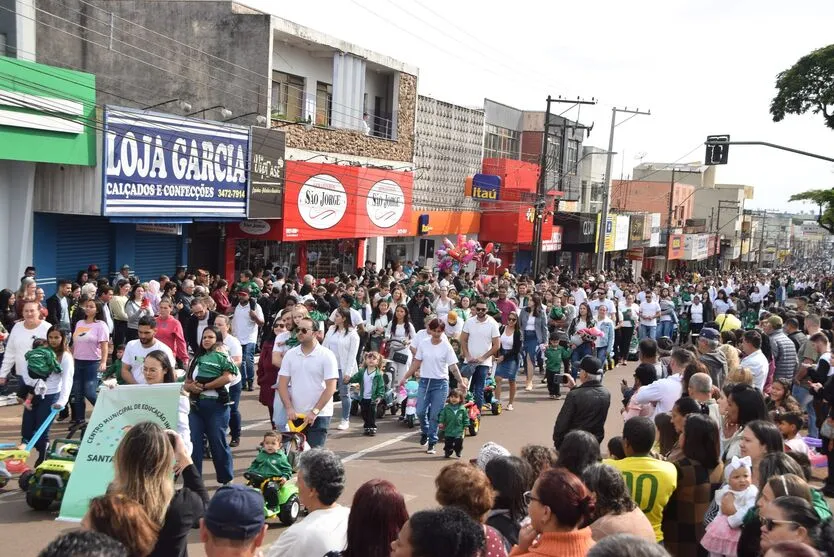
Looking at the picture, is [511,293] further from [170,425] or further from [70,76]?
[170,425]

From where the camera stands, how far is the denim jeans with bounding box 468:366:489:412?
525 inches

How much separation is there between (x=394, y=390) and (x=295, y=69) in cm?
1592

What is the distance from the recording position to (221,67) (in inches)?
978

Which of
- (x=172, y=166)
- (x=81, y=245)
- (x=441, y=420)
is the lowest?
(x=441, y=420)

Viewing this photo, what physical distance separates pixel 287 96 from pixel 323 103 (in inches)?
81.1

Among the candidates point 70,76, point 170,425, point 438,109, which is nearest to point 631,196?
point 438,109

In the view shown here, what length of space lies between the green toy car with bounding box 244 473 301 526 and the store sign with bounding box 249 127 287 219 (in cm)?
1468

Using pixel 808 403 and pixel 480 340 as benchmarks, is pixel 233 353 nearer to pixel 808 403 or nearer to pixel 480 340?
pixel 480 340

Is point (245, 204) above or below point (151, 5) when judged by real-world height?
below

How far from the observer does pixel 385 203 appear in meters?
29.5

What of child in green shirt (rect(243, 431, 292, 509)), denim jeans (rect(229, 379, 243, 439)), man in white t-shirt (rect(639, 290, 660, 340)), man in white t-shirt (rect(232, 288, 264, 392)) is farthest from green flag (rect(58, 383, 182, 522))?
man in white t-shirt (rect(639, 290, 660, 340))

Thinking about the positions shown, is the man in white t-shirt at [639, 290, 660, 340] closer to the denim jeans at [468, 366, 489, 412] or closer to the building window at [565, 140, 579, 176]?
the denim jeans at [468, 366, 489, 412]

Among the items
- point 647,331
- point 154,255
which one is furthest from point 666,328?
point 154,255

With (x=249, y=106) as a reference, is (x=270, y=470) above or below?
below
